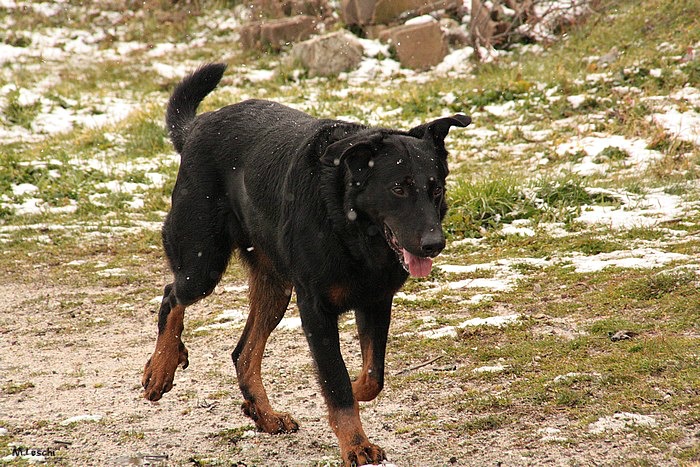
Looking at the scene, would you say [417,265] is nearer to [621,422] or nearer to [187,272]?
[621,422]

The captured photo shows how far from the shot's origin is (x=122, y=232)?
838 centimetres

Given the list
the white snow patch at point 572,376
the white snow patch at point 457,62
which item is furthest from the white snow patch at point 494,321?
the white snow patch at point 457,62

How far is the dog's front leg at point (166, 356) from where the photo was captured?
4.43 m

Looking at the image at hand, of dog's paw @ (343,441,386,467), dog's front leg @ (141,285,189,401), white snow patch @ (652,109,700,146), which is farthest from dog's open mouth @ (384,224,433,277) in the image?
white snow patch @ (652,109,700,146)

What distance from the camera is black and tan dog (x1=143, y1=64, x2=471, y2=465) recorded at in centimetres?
351

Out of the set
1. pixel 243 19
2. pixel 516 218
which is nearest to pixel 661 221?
pixel 516 218

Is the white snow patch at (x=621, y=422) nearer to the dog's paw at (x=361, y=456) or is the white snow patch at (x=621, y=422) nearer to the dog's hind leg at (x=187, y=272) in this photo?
the dog's paw at (x=361, y=456)

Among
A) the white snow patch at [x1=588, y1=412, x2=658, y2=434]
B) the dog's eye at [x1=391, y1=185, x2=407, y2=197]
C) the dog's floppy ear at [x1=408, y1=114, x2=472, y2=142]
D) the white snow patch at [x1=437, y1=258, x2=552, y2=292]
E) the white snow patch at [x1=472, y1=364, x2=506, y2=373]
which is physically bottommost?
the white snow patch at [x1=437, y1=258, x2=552, y2=292]

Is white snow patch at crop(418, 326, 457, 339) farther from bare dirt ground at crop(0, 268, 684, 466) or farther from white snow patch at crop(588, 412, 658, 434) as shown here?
white snow patch at crop(588, 412, 658, 434)

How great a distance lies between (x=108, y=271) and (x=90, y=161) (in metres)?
3.55

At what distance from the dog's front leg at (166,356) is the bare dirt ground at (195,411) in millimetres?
143

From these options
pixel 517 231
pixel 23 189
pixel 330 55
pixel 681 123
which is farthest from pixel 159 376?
pixel 330 55

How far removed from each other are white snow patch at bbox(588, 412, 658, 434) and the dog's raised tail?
120 inches

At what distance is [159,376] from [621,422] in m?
2.44
